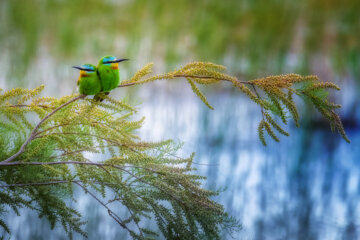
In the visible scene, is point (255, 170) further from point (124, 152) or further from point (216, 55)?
point (124, 152)

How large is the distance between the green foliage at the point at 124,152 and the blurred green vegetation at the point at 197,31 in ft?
5.07

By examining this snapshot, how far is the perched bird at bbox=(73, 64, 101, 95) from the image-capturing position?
71cm

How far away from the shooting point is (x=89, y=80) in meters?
0.71

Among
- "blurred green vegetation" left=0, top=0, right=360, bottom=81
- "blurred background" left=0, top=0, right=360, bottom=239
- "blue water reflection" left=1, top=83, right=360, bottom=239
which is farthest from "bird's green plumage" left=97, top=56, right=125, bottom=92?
"blurred green vegetation" left=0, top=0, right=360, bottom=81

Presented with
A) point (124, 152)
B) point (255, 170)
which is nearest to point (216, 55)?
point (255, 170)

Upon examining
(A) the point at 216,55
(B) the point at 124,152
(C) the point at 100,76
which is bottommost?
(B) the point at 124,152

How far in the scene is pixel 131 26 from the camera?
2459mm

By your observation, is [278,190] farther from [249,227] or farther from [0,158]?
[0,158]

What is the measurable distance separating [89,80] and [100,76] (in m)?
0.02

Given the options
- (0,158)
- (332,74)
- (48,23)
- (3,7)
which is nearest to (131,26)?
(48,23)

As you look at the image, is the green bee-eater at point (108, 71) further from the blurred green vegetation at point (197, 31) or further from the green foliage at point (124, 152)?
the blurred green vegetation at point (197, 31)

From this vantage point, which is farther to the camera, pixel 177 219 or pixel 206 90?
pixel 206 90

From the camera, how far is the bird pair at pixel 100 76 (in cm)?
71

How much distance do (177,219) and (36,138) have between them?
1.15 ft
